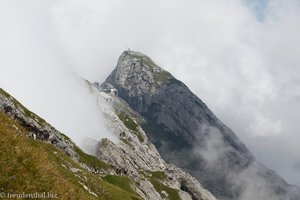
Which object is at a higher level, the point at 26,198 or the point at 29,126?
the point at 29,126

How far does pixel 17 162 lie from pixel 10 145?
32.5 inches

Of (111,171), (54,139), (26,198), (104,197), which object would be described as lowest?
(26,198)

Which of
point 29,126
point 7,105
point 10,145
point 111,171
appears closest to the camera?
point 10,145

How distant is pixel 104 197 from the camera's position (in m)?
67.9

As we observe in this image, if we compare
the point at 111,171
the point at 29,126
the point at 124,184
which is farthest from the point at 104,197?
the point at 111,171

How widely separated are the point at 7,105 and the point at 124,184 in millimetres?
55885

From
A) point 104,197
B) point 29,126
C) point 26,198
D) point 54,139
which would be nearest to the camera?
point 26,198

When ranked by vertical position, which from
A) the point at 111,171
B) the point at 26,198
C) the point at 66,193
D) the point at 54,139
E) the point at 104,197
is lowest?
the point at 26,198

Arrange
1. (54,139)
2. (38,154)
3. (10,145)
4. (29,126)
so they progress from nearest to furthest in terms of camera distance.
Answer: (10,145) → (38,154) → (29,126) → (54,139)

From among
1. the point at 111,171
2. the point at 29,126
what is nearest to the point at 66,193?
the point at 29,126

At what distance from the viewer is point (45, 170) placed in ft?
50.4

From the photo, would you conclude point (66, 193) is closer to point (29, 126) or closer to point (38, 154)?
point (38, 154)

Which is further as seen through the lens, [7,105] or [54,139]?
[54,139]

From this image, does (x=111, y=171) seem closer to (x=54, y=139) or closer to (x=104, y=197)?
(x=54, y=139)
